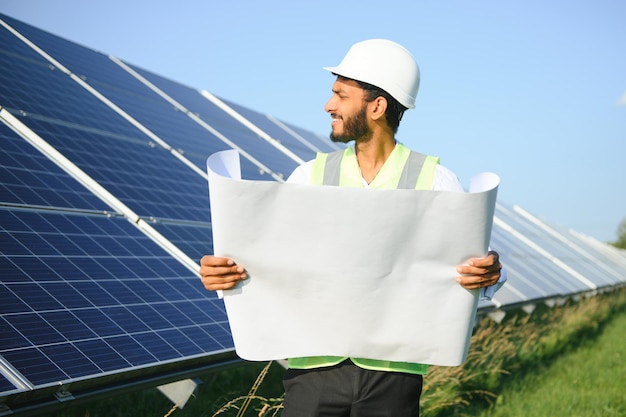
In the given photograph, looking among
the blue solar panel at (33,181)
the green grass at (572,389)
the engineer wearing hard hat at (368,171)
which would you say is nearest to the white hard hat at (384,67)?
the engineer wearing hard hat at (368,171)

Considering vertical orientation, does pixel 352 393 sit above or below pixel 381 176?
below

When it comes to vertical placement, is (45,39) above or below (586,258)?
above

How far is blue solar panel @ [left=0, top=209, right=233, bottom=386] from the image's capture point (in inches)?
158

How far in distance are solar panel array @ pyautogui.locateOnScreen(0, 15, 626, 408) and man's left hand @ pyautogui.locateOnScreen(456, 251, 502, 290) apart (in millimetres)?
1970

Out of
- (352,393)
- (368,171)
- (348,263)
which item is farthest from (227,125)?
(348,263)

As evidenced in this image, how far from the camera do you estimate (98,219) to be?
5.87m

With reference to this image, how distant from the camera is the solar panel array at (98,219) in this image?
Answer: 420 centimetres

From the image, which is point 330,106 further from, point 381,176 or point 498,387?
point 498,387

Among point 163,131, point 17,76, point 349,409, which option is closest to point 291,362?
point 349,409

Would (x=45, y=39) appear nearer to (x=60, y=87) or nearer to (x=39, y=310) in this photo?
(x=60, y=87)

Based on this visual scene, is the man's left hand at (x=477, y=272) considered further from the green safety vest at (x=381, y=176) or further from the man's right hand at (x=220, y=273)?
the man's right hand at (x=220, y=273)

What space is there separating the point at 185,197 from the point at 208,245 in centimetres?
95

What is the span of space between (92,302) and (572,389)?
6162 millimetres

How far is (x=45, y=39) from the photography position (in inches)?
391
